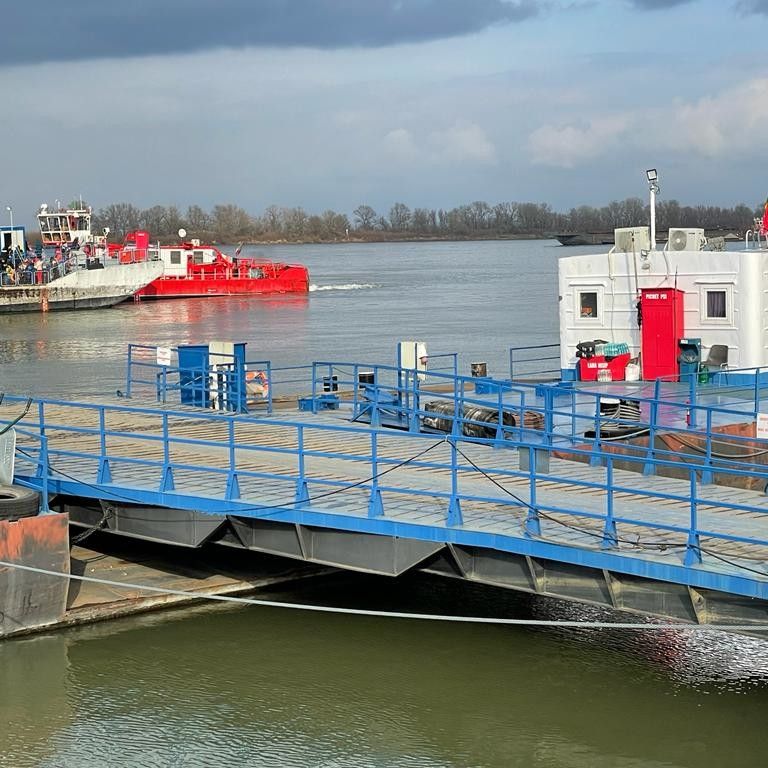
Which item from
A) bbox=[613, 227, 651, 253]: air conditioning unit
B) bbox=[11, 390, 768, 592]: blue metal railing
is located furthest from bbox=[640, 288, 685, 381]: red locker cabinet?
bbox=[11, 390, 768, 592]: blue metal railing

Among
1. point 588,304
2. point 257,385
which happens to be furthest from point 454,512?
point 588,304

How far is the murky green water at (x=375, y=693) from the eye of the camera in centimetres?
1262

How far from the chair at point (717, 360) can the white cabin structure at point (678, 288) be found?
0.09 meters

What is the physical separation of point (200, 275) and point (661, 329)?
2647 inches

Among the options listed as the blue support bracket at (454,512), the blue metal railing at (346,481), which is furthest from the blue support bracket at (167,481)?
the blue support bracket at (454,512)

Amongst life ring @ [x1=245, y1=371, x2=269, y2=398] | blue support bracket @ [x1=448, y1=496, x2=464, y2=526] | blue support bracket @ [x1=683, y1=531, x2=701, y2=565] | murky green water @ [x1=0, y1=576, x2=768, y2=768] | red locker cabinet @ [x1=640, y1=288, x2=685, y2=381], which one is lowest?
murky green water @ [x1=0, y1=576, x2=768, y2=768]

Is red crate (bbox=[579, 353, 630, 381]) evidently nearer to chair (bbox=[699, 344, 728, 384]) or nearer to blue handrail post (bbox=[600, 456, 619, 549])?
chair (bbox=[699, 344, 728, 384])

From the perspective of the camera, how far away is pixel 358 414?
67.8 feet

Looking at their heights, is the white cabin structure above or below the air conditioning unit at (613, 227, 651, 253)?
below

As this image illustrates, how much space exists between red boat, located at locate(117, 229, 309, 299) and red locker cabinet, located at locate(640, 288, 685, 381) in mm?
62873

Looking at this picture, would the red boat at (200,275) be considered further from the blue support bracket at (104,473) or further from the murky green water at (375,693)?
the murky green water at (375,693)

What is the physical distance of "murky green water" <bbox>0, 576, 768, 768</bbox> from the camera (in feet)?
41.4

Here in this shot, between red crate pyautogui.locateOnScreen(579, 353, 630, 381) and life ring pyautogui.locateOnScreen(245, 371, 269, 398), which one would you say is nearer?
life ring pyautogui.locateOnScreen(245, 371, 269, 398)

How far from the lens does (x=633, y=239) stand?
79.3ft
